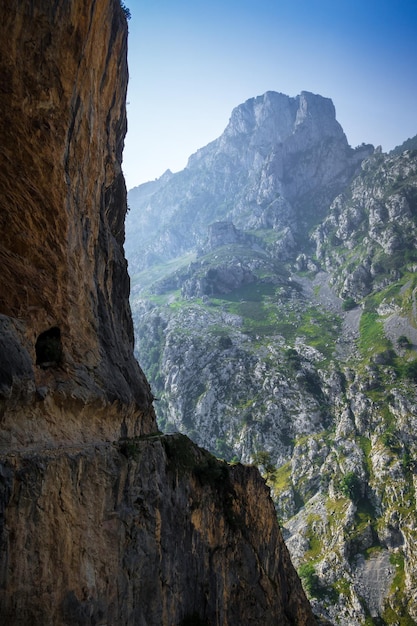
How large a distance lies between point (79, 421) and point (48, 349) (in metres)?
4.74

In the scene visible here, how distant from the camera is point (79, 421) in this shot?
27.3 m

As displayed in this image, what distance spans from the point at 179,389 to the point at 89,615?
178 metres

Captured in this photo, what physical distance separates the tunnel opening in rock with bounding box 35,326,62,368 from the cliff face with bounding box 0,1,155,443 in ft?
0.19

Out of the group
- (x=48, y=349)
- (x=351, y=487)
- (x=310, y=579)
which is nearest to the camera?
(x=48, y=349)

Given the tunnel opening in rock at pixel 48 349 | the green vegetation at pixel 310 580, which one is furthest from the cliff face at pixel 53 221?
the green vegetation at pixel 310 580

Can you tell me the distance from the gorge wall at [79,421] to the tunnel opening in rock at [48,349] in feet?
0.26

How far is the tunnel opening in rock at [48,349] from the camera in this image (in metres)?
25.9

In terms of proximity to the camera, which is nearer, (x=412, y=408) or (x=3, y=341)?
(x=3, y=341)

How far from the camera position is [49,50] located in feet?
81.2

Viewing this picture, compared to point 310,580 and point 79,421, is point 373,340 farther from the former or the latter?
point 79,421

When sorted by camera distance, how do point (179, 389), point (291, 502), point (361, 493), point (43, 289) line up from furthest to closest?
point (179, 389)
point (291, 502)
point (361, 493)
point (43, 289)

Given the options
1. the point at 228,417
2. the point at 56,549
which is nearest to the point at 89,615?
the point at 56,549

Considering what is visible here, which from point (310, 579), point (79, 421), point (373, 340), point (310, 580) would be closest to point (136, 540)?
point (79, 421)

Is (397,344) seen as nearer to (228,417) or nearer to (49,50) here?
(228,417)
